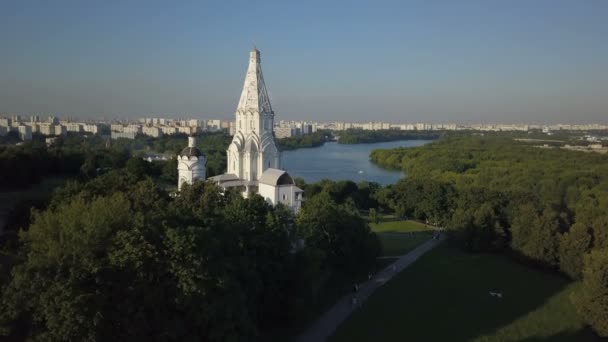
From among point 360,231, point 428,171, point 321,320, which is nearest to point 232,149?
point 360,231

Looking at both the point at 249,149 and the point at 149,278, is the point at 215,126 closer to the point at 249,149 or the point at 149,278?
the point at 249,149

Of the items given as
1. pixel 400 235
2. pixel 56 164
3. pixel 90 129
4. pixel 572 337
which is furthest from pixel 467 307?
pixel 90 129

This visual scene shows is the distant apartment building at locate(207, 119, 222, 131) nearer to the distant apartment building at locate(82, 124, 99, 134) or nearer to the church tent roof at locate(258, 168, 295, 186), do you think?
the distant apartment building at locate(82, 124, 99, 134)

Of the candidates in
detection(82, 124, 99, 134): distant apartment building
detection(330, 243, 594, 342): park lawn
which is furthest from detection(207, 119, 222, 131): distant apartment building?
detection(330, 243, 594, 342): park lawn

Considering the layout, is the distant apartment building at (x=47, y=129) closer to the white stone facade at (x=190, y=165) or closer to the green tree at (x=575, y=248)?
the white stone facade at (x=190, y=165)

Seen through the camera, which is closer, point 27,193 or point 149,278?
point 149,278

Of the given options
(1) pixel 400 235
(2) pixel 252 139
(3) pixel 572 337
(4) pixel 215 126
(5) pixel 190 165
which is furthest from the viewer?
(4) pixel 215 126
